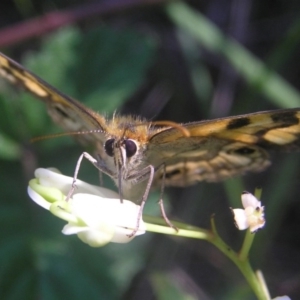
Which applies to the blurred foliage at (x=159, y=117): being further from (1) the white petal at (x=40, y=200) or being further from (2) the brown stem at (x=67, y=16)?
(1) the white petal at (x=40, y=200)

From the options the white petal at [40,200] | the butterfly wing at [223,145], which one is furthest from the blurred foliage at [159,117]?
the white petal at [40,200]

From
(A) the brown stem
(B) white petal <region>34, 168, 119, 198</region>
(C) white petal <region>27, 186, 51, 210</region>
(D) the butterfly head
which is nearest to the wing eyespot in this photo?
(D) the butterfly head

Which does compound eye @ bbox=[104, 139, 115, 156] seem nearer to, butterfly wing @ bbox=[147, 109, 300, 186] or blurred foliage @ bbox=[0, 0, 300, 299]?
butterfly wing @ bbox=[147, 109, 300, 186]

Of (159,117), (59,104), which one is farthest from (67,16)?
(59,104)

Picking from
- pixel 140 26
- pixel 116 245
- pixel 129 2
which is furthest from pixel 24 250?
pixel 140 26

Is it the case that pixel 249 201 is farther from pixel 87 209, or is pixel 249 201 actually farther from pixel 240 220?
pixel 87 209

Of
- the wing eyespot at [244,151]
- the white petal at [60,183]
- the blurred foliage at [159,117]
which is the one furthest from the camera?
the blurred foliage at [159,117]
